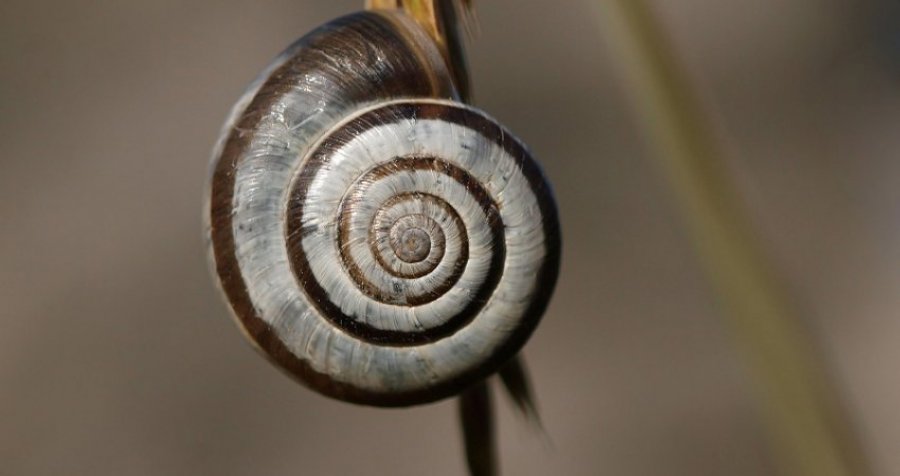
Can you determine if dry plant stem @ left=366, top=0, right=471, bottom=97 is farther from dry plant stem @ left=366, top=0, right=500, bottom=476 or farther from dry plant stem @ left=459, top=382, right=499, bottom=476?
dry plant stem @ left=459, top=382, right=499, bottom=476

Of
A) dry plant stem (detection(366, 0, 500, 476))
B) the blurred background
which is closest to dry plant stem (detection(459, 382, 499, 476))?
dry plant stem (detection(366, 0, 500, 476))

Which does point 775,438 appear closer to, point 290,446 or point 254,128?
point 254,128

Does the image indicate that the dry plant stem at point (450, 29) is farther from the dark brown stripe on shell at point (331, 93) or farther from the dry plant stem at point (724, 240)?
the dry plant stem at point (724, 240)

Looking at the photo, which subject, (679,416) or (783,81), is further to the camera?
(783,81)

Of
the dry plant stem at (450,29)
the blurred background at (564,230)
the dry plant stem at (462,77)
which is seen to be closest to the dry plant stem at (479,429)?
the dry plant stem at (462,77)

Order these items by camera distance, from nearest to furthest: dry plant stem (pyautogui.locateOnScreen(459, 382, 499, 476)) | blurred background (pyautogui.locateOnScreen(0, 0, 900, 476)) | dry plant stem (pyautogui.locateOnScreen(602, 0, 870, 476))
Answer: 1. dry plant stem (pyautogui.locateOnScreen(602, 0, 870, 476))
2. dry plant stem (pyautogui.locateOnScreen(459, 382, 499, 476))
3. blurred background (pyautogui.locateOnScreen(0, 0, 900, 476))

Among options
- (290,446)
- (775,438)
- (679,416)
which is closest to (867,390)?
(679,416)

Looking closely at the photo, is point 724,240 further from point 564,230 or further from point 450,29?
point 564,230
